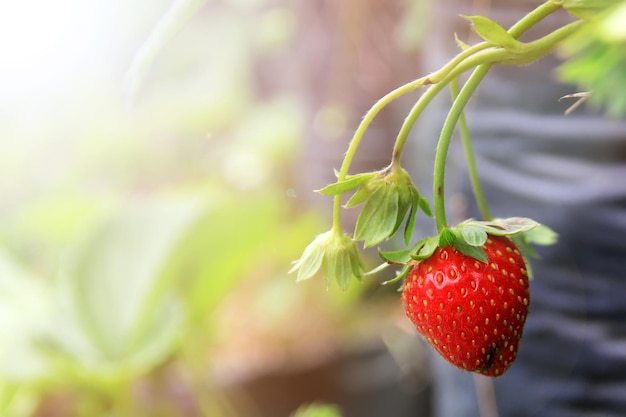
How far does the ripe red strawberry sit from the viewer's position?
0.98ft

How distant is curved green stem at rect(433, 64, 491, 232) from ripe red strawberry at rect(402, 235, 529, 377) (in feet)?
0.10

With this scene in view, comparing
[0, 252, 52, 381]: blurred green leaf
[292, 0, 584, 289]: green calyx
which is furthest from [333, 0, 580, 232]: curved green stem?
[0, 252, 52, 381]: blurred green leaf

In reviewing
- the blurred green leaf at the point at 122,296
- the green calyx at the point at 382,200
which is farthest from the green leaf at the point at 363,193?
the blurred green leaf at the point at 122,296

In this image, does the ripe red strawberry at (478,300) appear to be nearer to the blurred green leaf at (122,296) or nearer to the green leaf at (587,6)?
the green leaf at (587,6)

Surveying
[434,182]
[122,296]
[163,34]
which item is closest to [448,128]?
[434,182]

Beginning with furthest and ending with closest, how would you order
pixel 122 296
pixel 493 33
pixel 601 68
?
pixel 122 296, pixel 601 68, pixel 493 33

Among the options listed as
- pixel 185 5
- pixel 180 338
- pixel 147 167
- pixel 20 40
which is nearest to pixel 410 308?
pixel 185 5

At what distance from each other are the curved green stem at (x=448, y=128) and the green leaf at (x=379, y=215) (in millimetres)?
18

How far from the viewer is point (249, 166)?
5.57 ft

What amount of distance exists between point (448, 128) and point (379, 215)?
0.15ft

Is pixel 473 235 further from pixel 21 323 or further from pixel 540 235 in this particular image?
pixel 21 323

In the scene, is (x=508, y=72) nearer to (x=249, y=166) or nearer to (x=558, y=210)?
(x=558, y=210)

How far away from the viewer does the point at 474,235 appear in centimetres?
29

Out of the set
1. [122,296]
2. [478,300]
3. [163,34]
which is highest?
[122,296]
